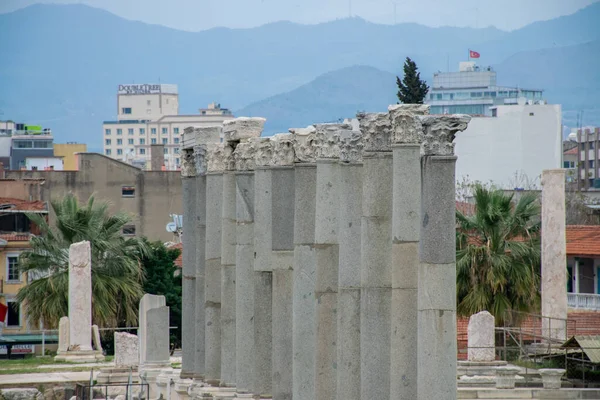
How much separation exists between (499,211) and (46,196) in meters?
40.2

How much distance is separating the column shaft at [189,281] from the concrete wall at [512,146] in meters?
76.8

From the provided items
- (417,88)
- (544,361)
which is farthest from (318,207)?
(417,88)

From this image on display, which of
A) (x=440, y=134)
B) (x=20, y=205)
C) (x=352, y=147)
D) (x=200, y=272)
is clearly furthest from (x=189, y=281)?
(x=20, y=205)

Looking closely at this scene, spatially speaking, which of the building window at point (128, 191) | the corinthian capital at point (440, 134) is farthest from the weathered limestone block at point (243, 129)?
the building window at point (128, 191)

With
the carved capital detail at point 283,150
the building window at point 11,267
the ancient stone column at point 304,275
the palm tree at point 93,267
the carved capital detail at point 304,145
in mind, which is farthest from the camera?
the building window at point 11,267

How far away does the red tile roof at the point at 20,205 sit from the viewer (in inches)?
2872

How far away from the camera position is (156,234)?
8569 cm

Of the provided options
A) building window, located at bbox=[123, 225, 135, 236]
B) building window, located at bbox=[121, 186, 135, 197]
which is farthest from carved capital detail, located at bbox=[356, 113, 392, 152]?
building window, located at bbox=[123, 225, 135, 236]

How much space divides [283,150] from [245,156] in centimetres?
277

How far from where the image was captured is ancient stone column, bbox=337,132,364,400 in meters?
22.7

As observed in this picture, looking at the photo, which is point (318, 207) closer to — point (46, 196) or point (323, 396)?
point (323, 396)

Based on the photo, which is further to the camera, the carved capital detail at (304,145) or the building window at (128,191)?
the building window at (128,191)

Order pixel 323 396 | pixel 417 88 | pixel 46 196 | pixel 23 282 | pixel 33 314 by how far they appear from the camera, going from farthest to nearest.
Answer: pixel 46 196, pixel 23 282, pixel 417 88, pixel 33 314, pixel 323 396

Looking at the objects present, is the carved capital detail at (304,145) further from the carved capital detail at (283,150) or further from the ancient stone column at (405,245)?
the ancient stone column at (405,245)
